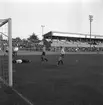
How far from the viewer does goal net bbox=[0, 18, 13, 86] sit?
6.39 meters

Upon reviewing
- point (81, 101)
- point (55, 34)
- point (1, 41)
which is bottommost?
point (81, 101)

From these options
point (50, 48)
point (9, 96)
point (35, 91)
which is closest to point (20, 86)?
point (35, 91)

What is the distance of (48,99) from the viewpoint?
4711mm

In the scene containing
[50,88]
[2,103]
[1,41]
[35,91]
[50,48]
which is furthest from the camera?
[50,48]

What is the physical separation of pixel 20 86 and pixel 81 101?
2486 millimetres

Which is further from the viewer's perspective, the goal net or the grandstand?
the grandstand

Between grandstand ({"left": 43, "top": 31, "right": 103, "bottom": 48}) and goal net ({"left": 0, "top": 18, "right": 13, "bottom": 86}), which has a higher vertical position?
grandstand ({"left": 43, "top": 31, "right": 103, "bottom": 48})

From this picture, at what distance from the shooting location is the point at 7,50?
736 centimetres

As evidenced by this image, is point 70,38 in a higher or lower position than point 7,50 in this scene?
higher

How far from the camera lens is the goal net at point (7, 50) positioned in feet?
21.0

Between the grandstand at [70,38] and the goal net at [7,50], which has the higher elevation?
the grandstand at [70,38]

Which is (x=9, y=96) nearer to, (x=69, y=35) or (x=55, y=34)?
(x=55, y=34)

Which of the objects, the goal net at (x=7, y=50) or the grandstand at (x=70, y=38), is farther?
the grandstand at (x=70, y=38)

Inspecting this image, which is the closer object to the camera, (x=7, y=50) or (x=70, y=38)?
(x=7, y=50)
